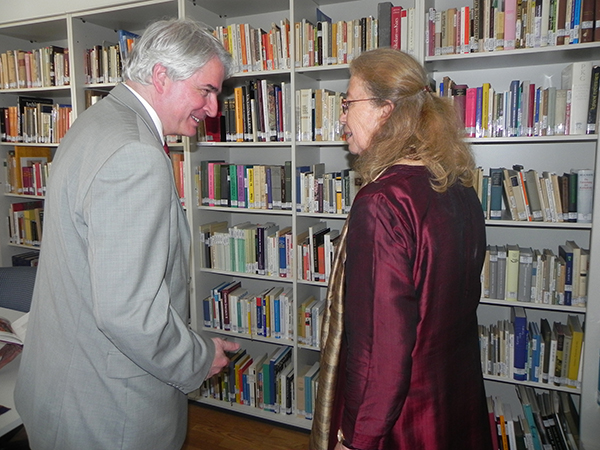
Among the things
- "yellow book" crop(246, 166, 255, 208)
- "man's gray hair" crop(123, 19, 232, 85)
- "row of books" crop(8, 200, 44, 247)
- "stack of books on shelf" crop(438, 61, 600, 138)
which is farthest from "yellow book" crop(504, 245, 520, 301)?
"row of books" crop(8, 200, 44, 247)

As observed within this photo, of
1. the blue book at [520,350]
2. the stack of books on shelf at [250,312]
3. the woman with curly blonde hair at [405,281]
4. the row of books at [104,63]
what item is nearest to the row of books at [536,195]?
the blue book at [520,350]

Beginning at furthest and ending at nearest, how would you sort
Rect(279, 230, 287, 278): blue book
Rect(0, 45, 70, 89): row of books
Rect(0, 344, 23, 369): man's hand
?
Rect(0, 45, 70, 89): row of books, Rect(279, 230, 287, 278): blue book, Rect(0, 344, 23, 369): man's hand

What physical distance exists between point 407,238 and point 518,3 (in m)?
1.64

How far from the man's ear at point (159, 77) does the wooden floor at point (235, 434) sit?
2.09 m

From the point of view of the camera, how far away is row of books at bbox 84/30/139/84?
2.81 m

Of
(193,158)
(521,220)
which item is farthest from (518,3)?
(193,158)

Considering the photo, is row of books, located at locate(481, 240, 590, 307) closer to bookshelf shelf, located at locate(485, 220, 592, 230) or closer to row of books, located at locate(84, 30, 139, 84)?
bookshelf shelf, located at locate(485, 220, 592, 230)

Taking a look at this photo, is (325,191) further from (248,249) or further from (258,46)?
(258,46)

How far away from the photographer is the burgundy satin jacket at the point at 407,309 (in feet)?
3.10

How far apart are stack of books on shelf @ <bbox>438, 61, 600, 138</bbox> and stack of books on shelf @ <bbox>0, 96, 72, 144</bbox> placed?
261 centimetres

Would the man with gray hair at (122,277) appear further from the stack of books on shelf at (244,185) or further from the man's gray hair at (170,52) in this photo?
the stack of books on shelf at (244,185)

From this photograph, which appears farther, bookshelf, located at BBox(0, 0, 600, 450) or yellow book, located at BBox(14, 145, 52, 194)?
yellow book, located at BBox(14, 145, 52, 194)

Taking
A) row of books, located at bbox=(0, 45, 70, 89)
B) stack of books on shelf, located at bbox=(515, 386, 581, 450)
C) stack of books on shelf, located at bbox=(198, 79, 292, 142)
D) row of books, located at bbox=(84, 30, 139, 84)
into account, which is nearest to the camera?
stack of books on shelf, located at bbox=(515, 386, 581, 450)

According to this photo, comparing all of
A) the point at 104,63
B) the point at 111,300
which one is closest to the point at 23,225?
the point at 104,63
